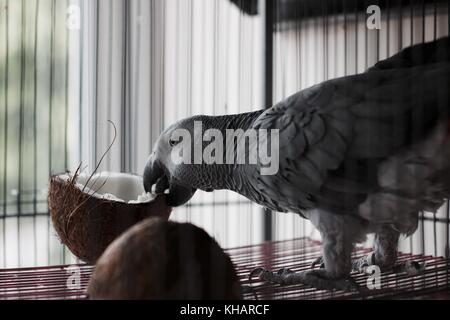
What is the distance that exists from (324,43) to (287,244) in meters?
0.49

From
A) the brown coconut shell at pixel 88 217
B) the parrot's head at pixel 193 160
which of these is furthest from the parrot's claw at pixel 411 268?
the brown coconut shell at pixel 88 217

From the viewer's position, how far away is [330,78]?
98 cm

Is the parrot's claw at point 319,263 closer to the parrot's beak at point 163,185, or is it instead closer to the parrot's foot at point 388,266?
the parrot's foot at point 388,266

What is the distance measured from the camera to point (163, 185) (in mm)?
1157

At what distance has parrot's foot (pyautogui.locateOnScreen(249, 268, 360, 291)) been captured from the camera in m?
0.88

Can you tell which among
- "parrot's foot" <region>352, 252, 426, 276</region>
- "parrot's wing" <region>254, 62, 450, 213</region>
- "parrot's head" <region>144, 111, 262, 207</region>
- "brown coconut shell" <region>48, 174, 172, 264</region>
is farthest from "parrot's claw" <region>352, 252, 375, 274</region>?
"brown coconut shell" <region>48, 174, 172, 264</region>

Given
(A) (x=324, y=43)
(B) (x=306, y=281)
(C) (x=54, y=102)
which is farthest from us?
(C) (x=54, y=102)

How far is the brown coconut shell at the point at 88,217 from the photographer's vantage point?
40.6 inches

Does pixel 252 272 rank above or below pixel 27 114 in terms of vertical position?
below
